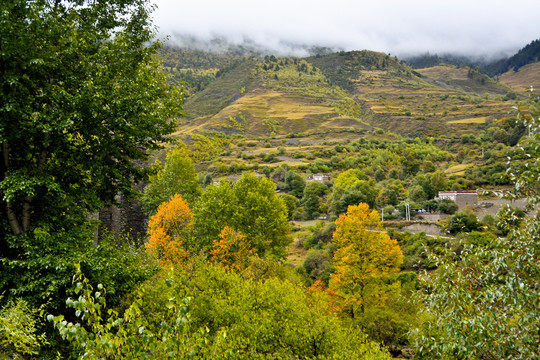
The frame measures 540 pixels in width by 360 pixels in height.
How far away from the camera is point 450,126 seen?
617ft

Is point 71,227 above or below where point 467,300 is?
above

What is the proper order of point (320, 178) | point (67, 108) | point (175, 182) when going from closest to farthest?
point (67, 108) < point (175, 182) < point (320, 178)

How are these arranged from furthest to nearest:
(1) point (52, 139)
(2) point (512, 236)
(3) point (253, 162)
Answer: (3) point (253, 162)
(1) point (52, 139)
(2) point (512, 236)

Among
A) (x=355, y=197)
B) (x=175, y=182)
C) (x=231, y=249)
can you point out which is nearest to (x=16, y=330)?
(x=231, y=249)

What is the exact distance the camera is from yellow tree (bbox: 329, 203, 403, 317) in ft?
108

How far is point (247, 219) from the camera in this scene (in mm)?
37250

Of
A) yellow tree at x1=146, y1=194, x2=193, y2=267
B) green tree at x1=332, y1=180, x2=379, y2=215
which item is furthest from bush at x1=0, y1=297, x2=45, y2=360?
green tree at x1=332, y1=180, x2=379, y2=215

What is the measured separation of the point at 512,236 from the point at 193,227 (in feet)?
115

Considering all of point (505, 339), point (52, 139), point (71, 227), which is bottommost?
point (505, 339)

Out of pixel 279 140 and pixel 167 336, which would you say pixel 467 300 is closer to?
pixel 167 336

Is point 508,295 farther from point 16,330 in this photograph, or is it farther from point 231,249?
point 231,249

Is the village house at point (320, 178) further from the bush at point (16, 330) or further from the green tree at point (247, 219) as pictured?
the bush at point (16, 330)

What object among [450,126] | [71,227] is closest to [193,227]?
[71,227]

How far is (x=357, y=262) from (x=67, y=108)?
28.3 metres
